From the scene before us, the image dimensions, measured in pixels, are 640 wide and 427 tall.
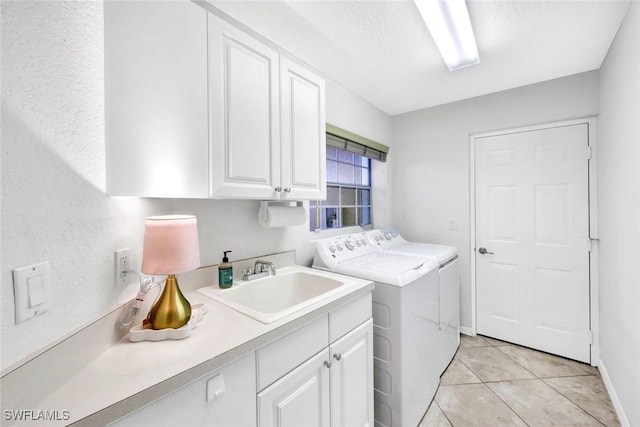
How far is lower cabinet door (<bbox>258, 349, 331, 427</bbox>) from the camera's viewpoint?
3.12 feet

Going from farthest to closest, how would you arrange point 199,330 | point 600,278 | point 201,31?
point 600,278, point 201,31, point 199,330

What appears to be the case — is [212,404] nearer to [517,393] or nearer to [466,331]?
[517,393]

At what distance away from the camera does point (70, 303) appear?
72 cm

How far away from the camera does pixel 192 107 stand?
41.3 inches

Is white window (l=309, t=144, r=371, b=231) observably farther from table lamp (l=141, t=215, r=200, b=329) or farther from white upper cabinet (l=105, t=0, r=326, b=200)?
table lamp (l=141, t=215, r=200, b=329)

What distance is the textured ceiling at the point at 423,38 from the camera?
1.46m

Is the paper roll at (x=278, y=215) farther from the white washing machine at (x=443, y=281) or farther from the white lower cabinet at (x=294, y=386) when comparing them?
the white washing machine at (x=443, y=281)

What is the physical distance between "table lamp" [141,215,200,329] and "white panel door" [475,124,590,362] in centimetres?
276

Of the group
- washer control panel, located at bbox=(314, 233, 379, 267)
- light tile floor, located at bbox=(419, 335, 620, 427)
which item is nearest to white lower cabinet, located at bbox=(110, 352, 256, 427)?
washer control panel, located at bbox=(314, 233, 379, 267)

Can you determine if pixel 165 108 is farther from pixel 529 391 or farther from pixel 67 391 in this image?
pixel 529 391

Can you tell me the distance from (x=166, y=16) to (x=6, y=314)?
104cm

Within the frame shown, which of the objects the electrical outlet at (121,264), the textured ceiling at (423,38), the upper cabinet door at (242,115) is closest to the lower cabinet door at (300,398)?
the electrical outlet at (121,264)

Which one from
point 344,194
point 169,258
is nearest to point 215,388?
point 169,258

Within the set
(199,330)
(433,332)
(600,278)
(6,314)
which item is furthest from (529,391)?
(6,314)
